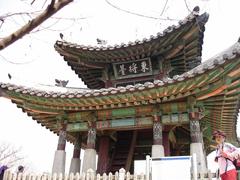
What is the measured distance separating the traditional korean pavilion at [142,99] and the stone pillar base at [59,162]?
0.12 ft

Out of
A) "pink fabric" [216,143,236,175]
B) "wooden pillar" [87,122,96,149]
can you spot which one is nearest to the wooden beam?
"wooden pillar" [87,122,96,149]

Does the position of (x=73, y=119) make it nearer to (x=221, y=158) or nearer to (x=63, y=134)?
(x=63, y=134)

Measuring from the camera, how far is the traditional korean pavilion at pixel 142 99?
9.34 m

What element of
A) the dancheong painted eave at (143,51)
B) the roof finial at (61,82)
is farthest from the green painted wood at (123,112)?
the roof finial at (61,82)

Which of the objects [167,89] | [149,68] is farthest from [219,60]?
[149,68]

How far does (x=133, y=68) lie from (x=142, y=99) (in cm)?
366

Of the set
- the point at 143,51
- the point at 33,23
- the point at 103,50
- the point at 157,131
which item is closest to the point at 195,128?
the point at 157,131

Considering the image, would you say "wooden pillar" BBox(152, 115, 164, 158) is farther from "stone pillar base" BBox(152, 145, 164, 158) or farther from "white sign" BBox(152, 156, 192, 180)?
"white sign" BBox(152, 156, 192, 180)

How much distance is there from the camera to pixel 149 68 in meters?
13.1

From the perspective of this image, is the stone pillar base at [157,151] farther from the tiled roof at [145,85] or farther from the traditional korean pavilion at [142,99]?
the tiled roof at [145,85]

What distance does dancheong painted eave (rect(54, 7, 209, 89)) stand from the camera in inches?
472

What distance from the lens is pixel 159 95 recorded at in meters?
9.71

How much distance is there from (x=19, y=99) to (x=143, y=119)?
202 inches

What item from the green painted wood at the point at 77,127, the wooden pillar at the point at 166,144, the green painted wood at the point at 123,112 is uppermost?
the green painted wood at the point at 123,112
